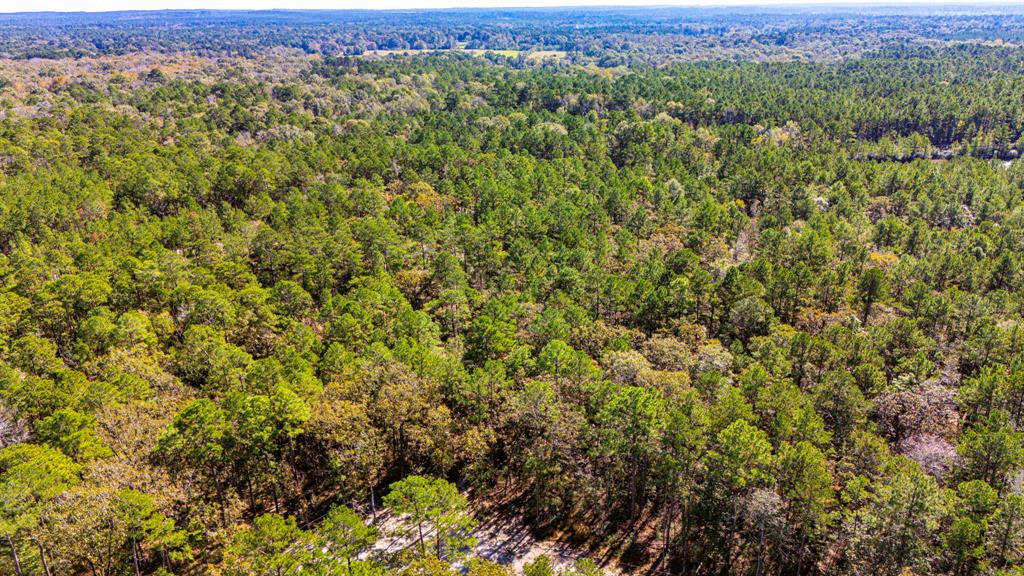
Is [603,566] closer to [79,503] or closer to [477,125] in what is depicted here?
[79,503]

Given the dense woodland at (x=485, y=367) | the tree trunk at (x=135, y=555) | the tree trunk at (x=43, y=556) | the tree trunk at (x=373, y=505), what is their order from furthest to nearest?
the tree trunk at (x=373, y=505) → the dense woodland at (x=485, y=367) → the tree trunk at (x=135, y=555) → the tree trunk at (x=43, y=556)

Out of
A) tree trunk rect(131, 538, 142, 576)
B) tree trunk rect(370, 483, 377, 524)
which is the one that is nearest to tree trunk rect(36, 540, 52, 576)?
tree trunk rect(131, 538, 142, 576)

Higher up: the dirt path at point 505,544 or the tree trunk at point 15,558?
the tree trunk at point 15,558

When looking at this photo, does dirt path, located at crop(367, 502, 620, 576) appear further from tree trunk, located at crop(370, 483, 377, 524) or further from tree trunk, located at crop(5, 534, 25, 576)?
tree trunk, located at crop(5, 534, 25, 576)

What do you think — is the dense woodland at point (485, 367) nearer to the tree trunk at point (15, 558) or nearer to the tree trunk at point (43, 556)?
the tree trunk at point (15, 558)

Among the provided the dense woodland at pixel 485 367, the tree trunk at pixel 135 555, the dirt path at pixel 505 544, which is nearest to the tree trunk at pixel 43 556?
the dense woodland at pixel 485 367

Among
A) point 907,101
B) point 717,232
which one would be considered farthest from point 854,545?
point 907,101

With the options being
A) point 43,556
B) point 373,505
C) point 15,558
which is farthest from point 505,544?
point 15,558

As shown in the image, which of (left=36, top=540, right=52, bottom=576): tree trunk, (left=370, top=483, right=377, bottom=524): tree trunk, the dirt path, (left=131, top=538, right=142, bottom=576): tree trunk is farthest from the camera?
(left=370, top=483, right=377, bottom=524): tree trunk

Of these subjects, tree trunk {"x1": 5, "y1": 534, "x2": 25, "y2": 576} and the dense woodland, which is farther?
the dense woodland
